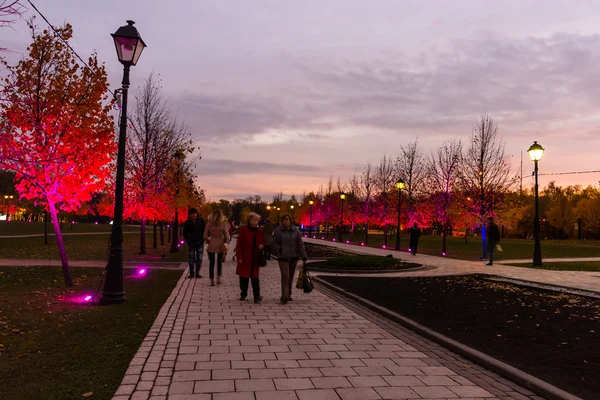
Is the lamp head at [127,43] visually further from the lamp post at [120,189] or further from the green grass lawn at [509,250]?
the green grass lawn at [509,250]

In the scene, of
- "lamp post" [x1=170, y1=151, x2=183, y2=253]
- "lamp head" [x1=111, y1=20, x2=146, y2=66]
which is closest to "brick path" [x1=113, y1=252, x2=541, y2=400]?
"lamp head" [x1=111, y1=20, x2=146, y2=66]

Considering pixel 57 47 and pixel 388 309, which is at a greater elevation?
pixel 57 47

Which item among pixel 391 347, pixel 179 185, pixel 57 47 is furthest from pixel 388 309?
pixel 179 185

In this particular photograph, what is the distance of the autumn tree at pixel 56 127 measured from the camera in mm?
9383

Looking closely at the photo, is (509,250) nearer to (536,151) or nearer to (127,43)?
(536,151)

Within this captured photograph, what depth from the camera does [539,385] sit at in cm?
432

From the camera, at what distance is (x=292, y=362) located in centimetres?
505

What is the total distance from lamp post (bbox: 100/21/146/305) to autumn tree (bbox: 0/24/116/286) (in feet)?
4.81

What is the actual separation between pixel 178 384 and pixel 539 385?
3604mm

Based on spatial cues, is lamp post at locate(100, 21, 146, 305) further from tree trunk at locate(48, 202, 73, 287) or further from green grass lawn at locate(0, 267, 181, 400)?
tree trunk at locate(48, 202, 73, 287)

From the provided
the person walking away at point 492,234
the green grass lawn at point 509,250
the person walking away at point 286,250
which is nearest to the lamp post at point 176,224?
the person walking away at point 286,250

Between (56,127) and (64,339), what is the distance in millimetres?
5576

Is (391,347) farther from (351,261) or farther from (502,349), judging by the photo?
(351,261)

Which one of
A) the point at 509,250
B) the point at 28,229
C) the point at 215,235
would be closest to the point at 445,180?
the point at 509,250
